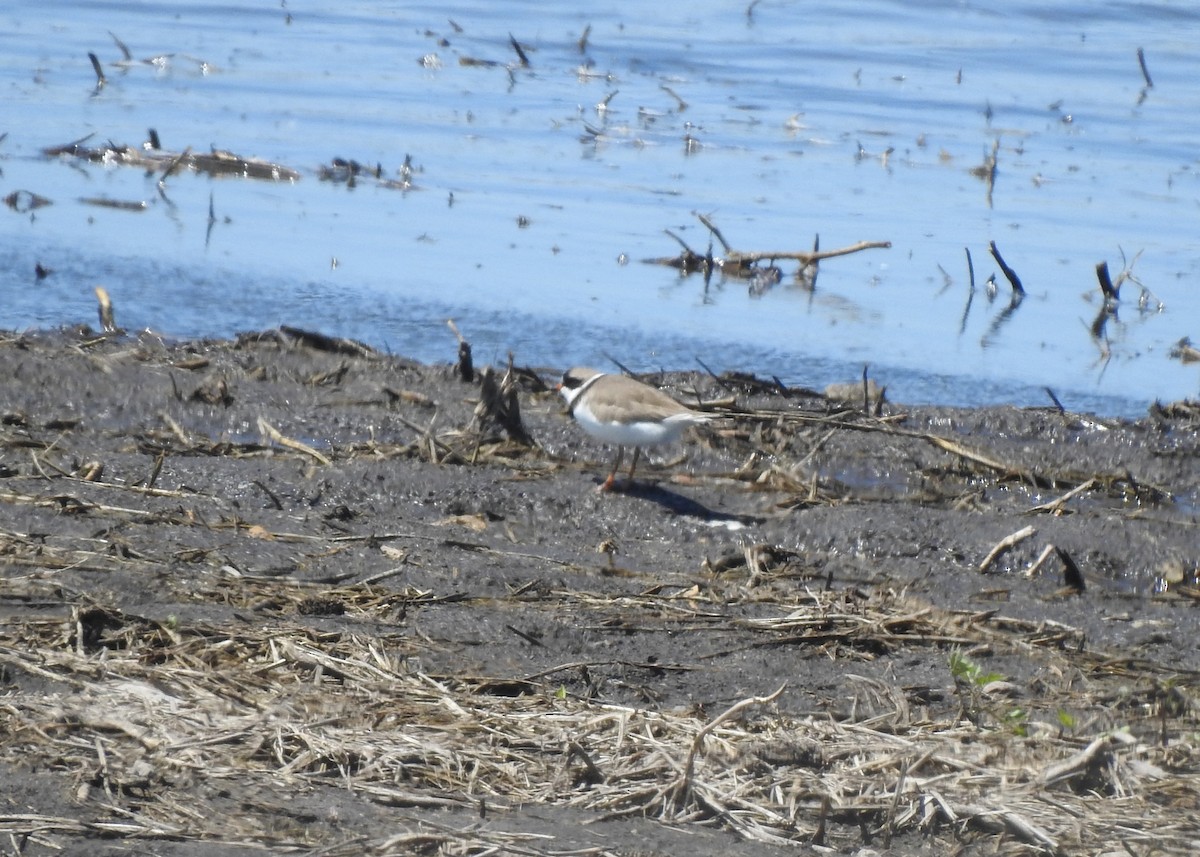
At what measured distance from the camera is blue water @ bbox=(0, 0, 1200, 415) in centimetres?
1066

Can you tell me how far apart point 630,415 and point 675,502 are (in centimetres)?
45

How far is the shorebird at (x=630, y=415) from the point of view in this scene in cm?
716

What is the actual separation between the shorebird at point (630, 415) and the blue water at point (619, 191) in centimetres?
249

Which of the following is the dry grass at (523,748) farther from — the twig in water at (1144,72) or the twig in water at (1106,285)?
the twig in water at (1144,72)

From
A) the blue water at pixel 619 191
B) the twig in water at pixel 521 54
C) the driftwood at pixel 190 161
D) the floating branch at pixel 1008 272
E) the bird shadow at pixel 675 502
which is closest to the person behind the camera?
the bird shadow at pixel 675 502

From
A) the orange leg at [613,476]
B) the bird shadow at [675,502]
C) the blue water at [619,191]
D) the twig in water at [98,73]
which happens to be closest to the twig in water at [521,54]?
the blue water at [619,191]

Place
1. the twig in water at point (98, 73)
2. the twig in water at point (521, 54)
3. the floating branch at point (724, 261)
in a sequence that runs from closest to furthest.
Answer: the floating branch at point (724, 261), the twig in water at point (98, 73), the twig in water at point (521, 54)

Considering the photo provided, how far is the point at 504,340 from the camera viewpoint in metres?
10.3

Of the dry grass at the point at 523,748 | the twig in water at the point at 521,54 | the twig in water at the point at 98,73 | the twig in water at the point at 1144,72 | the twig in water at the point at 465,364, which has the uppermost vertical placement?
the twig in water at the point at 1144,72

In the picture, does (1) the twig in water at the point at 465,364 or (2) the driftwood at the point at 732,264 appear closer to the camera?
(1) the twig in water at the point at 465,364

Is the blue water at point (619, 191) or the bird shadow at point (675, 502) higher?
the blue water at point (619, 191)

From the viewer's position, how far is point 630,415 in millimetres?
7160

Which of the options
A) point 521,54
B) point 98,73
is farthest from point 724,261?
point 521,54

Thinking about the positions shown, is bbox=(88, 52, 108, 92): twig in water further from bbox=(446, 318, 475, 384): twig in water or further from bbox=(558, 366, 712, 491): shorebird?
bbox=(558, 366, 712, 491): shorebird
